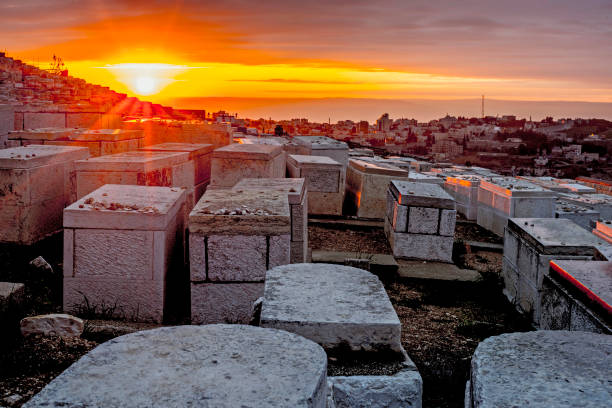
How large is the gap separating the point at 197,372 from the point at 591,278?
2.99 meters

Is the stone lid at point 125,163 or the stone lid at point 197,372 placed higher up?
the stone lid at point 125,163

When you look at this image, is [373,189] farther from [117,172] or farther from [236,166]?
[117,172]

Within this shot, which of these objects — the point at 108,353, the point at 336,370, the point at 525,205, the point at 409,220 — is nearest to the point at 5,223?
the point at 108,353

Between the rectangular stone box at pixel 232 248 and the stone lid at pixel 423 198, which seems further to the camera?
the stone lid at pixel 423 198

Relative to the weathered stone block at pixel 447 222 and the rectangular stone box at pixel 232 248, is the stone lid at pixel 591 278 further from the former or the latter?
the weathered stone block at pixel 447 222

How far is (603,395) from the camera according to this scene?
204 centimetres

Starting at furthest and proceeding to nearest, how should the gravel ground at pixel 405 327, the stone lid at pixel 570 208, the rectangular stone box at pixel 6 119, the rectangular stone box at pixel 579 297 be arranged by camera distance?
1. the rectangular stone box at pixel 6 119
2. the stone lid at pixel 570 208
3. the rectangular stone box at pixel 579 297
4. the gravel ground at pixel 405 327

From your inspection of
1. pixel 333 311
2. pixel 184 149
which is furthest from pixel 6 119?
pixel 333 311

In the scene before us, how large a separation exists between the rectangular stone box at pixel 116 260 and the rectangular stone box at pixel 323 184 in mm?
4685

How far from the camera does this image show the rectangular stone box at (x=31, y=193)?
5.46 m

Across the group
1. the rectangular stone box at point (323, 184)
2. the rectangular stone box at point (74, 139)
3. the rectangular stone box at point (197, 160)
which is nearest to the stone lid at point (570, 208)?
the rectangular stone box at point (323, 184)

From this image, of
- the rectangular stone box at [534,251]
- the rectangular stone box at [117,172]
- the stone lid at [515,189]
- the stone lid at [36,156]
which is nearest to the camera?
the rectangular stone box at [534,251]

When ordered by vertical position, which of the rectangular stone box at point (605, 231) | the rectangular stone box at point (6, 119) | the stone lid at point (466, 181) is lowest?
the rectangular stone box at point (605, 231)

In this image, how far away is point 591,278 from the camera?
3.86m
